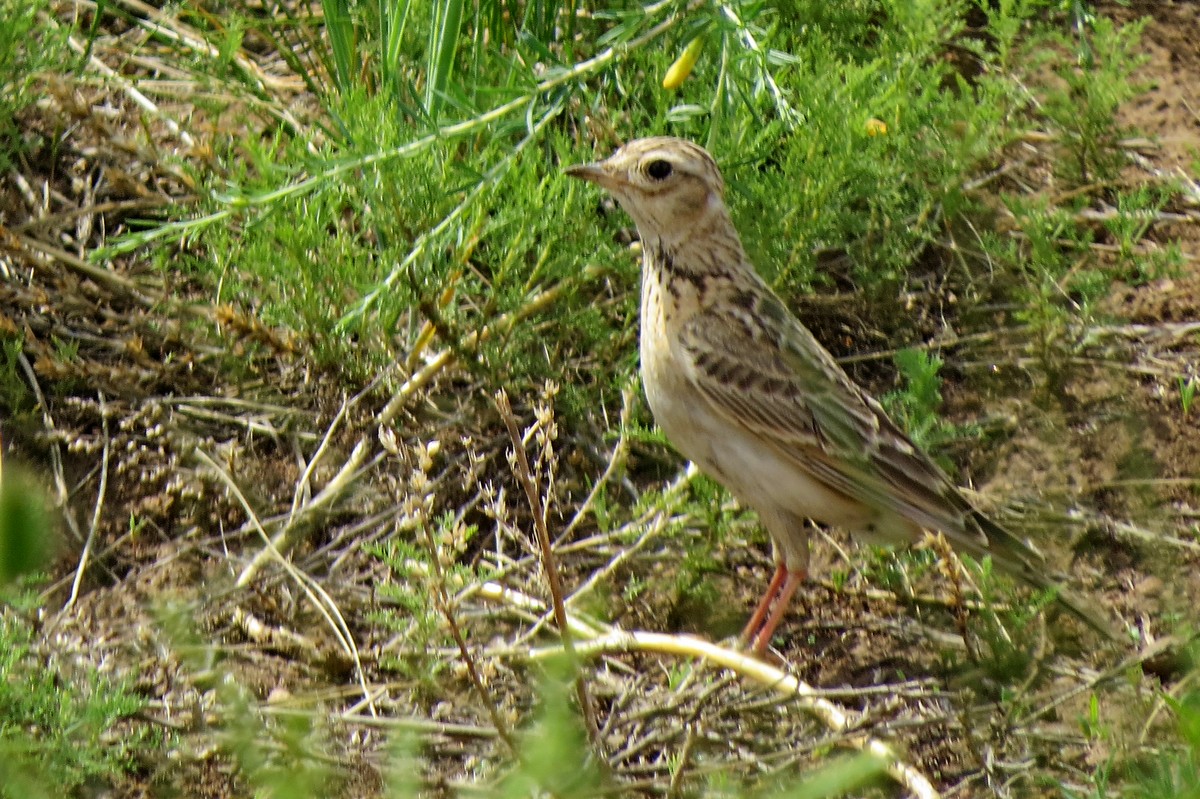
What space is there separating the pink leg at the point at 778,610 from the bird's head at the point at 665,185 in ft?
3.49

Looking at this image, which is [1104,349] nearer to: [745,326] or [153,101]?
[745,326]

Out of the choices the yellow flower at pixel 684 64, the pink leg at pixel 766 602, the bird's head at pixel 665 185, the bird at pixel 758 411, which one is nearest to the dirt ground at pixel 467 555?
the pink leg at pixel 766 602

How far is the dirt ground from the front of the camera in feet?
12.4

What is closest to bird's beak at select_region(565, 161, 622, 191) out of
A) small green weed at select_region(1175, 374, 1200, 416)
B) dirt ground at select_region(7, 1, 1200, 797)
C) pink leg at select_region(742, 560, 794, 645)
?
dirt ground at select_region(7, 1, 1200, 797)

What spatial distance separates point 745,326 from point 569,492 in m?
0.87

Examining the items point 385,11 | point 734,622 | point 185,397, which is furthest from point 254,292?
point 734,622

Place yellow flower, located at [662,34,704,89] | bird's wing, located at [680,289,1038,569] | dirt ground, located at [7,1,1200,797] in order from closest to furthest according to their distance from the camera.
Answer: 1. dirt ground, located at [7,1,1200,797]
2. bird's wing, located at [680,289,1038,569]
3. yellow flower, located at [662,34,704,89]

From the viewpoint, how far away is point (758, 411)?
432cm

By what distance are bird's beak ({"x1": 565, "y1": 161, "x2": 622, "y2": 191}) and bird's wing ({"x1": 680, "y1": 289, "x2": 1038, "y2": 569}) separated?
47cm

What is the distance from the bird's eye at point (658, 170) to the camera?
4383 millimetres

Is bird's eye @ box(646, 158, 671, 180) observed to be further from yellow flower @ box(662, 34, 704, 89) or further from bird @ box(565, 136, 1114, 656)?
yellow flower @ box(662, 34, 704, 89)

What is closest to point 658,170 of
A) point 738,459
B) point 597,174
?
point 597,174

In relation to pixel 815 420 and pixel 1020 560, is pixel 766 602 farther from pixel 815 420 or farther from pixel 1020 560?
pixel 1020 560

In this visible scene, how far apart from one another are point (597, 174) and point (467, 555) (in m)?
1.31
